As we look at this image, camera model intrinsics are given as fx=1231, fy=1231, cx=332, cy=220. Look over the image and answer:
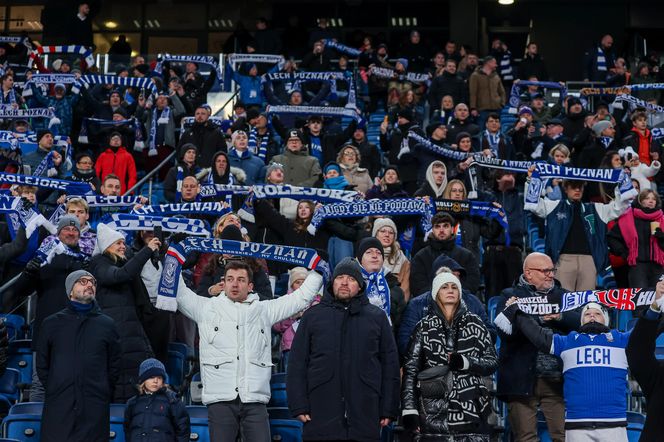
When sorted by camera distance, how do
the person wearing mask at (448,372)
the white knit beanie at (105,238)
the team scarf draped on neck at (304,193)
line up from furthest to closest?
1. the team scarf draped on neck at (304,193)
2. the white knit beanie at (105,238)
3. the person wearing mask at (448,372)

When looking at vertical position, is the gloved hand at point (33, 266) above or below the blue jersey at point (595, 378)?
above

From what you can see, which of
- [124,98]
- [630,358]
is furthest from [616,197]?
[124,98]

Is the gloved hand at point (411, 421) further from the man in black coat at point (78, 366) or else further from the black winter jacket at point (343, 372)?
the man in black coat at point (78, 366)

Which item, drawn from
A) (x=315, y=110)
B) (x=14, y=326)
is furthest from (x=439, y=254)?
(x=315, y=110)

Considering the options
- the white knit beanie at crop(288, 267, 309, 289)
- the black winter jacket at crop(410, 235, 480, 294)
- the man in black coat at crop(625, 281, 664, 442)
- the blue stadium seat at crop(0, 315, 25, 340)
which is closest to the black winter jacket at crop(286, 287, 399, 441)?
the black winter jacket at crop(410, 235, 480, 294)

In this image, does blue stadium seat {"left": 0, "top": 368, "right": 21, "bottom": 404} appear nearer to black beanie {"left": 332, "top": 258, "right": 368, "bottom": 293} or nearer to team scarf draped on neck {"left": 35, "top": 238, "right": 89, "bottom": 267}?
team scarf draped on neck {"left": 35, "top": 238, "right": 89, "bottom": 267}

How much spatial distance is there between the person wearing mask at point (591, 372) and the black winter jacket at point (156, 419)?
8.12ft

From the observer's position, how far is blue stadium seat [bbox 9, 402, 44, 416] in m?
8.84

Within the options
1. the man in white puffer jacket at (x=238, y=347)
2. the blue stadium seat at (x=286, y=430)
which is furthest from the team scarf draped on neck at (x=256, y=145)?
the blue stadium seat at (x=286, y=430)

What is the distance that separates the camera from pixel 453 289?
8.57 m

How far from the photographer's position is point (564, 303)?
877 centimetres

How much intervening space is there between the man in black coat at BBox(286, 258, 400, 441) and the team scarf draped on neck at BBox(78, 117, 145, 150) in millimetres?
9605

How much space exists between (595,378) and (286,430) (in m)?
A: 2.22

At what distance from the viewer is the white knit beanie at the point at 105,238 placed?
9.60m
